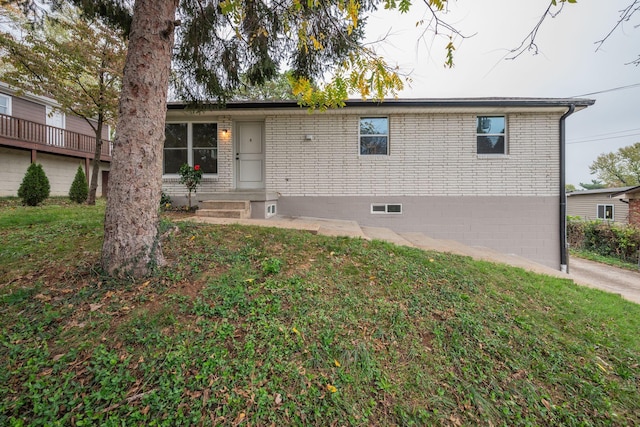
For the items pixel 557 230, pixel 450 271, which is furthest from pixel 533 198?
pixel 450 271

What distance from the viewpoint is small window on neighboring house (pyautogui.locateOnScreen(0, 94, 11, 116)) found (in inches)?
467

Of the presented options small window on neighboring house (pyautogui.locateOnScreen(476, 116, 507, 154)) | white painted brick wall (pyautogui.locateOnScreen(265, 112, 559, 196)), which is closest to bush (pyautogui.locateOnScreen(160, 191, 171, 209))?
white painted brick wall (pyautogui.locateOnScreen(265, 112, 559, 196))

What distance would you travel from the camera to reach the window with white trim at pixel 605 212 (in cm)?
1733

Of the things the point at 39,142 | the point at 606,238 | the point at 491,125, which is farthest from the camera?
the point at 606,238

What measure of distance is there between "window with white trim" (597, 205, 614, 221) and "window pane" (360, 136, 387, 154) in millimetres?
19354

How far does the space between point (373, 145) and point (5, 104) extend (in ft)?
53.9

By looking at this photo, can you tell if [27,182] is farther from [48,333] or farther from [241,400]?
[241,400]

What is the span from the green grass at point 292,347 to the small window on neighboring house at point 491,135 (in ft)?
17.7

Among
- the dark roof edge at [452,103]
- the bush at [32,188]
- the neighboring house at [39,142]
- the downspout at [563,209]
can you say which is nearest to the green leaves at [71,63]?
the neighboring house at [39,142]

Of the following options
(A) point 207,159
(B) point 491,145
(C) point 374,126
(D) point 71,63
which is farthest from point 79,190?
(B) point 491,145

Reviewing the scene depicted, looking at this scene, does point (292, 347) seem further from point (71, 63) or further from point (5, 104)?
point (5, 104)

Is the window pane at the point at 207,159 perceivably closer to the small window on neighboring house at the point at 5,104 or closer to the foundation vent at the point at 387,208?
the foundation vent at the point at 387,208

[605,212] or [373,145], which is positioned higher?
[373,145]

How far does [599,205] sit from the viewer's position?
712 inches
